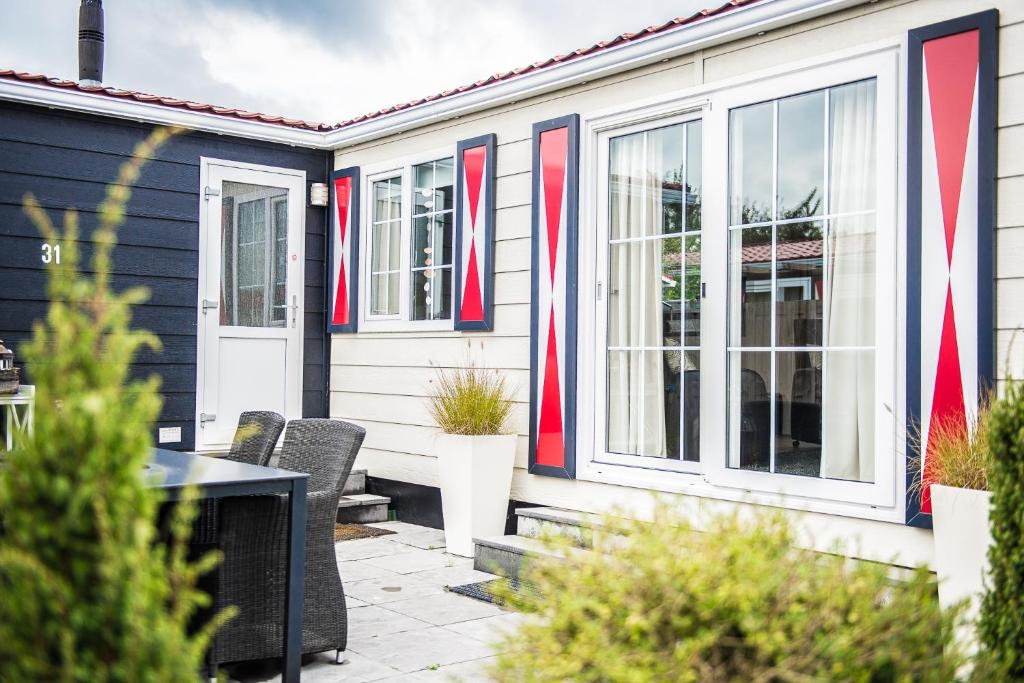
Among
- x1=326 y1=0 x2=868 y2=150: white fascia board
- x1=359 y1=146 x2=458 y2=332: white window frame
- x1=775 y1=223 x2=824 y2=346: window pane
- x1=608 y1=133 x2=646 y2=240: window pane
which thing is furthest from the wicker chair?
x1=359 y1=146 x2=458 y2=332: white window frame

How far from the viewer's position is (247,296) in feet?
22.6

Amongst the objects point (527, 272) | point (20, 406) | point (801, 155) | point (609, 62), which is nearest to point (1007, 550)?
point (801, 155)

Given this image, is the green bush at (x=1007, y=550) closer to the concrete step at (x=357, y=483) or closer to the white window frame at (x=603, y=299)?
the white window frame at (x=603, y=299)

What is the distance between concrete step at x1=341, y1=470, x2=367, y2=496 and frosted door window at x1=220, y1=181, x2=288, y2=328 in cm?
125

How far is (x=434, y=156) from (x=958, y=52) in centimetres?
346

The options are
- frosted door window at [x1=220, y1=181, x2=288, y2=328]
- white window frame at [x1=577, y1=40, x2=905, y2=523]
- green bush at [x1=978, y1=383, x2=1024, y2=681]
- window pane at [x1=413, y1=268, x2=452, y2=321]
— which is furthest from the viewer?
frosted door window at [x1=220, y1=181, x2=288, y2=328]

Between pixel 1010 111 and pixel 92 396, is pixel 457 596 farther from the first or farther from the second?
pixel 92 396

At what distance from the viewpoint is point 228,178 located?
6.80 meters

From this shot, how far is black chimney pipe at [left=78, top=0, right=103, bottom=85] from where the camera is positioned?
27.3 feet

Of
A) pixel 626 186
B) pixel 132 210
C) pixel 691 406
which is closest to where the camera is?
pixel 691 406

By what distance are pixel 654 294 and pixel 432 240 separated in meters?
1.97

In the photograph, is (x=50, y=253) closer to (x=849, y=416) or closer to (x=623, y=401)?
(x=623, y=401)

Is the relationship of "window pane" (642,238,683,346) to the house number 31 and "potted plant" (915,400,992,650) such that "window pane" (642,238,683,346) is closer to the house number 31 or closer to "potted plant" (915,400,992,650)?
"potted plant" (915,400,992,650)

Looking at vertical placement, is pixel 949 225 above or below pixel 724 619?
above
